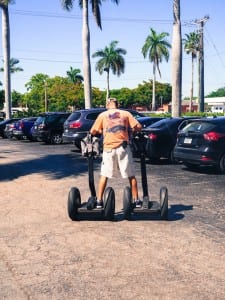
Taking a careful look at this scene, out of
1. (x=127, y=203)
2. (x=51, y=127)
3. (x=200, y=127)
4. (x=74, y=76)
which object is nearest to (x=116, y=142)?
(x=127, y=203)

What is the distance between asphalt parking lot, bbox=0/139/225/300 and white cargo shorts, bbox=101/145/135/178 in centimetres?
69

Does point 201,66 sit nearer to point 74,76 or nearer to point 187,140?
point 187,140

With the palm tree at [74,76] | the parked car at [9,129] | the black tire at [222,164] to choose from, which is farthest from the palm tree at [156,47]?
the black tire at [222,164]

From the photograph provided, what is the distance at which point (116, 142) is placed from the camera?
6.61 metres

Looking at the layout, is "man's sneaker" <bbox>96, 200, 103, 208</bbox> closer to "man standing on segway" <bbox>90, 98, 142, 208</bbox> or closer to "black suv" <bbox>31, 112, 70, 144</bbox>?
"man standing on segway" <bbox>90, 98, 142, 208</bbox>

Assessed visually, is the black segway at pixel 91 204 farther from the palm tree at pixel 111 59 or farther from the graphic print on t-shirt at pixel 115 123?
the palm tree at pixel 111 59

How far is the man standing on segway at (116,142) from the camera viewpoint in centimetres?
661

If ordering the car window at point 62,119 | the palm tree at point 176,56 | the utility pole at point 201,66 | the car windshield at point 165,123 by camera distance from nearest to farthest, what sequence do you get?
the car windshield at point 165,123, the car window at point 62,119, the palm tree at point 176,56, the utility pole at point 201,66

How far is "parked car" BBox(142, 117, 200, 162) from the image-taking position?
12922mm

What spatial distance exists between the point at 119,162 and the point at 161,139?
6451mm

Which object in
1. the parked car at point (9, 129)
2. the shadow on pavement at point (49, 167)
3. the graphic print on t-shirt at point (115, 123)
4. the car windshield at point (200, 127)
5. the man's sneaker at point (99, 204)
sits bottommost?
the shadow on pavement at point (49, 167)

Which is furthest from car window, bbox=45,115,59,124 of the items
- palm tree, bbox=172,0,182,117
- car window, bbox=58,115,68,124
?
palm tree, bbox=172,0,182,117

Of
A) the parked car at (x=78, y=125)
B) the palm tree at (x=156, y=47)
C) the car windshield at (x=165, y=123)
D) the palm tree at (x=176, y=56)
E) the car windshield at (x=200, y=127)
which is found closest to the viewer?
the car windshield at (x=200, y=127)

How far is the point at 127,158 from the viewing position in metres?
6.65
